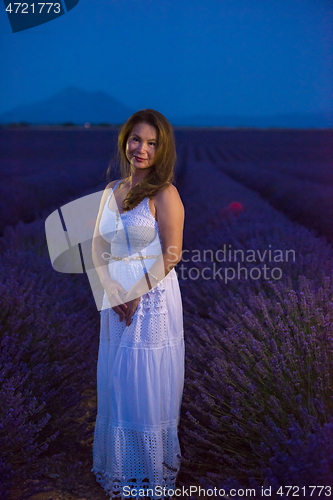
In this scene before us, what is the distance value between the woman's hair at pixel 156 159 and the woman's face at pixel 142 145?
0.05 ft

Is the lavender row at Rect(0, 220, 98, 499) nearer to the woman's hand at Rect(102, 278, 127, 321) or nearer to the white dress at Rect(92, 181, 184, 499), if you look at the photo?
the white dress at Rect(92, 181, 184, 499)

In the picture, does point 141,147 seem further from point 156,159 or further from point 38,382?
point 38,382

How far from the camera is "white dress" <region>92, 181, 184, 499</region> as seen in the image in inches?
65.1

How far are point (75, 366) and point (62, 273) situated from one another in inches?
51.9

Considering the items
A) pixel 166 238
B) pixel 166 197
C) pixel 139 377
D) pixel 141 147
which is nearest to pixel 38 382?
pixel 139 377

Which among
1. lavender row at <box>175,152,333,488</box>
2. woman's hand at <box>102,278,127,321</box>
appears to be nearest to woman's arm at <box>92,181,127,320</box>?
woman's hand at <box>102,278,127,321</box>

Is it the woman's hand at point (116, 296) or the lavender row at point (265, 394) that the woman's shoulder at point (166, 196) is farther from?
the lavender row at point (265, 394)

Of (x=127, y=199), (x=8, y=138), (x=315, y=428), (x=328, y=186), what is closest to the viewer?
(x=315, y=428)

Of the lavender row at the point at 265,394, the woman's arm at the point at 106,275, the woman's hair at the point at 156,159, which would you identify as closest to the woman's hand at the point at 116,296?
the woman's arm at the point at 106,275

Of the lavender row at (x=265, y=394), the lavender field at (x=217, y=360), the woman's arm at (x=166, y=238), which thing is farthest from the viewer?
the woman's arm at (x=166, y=238)

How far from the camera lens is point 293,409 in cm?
151

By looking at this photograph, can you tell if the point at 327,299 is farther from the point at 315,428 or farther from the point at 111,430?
the point at 111,430

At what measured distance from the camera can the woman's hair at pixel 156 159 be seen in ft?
5.25

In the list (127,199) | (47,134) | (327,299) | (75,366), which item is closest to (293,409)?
(327,299)
